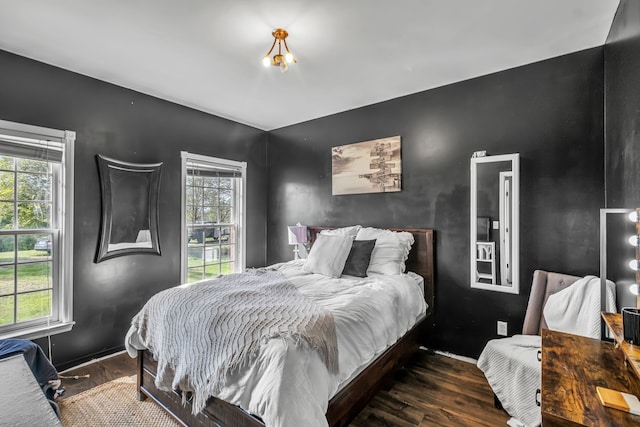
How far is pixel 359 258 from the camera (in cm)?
300

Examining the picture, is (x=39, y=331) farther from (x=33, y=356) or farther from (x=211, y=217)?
(x=211, y=217)

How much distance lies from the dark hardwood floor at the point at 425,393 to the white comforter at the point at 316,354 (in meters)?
0.43

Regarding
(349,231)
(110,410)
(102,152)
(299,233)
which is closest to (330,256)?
(349,231)

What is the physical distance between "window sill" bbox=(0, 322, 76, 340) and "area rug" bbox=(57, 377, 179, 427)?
2.14 ft

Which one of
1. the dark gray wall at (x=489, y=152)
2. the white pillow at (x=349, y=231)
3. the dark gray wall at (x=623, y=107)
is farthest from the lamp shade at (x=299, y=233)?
the dark gray wall at (x=623, y=107)

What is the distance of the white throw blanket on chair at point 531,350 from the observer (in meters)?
1.91

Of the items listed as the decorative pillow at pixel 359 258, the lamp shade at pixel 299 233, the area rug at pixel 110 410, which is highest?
the lamp shade at pixel 299 233

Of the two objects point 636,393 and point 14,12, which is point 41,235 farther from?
point 636,393

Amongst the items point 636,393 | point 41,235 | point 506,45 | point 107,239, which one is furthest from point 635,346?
point 41,235

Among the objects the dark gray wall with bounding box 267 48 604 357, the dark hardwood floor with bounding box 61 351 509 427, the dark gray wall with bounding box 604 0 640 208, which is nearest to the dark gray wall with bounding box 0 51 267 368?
the dark hardwood floor with bounding box 61 351 509 427

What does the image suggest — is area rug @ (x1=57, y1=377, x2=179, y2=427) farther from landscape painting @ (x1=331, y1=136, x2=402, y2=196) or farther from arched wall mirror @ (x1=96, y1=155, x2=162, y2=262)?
landscape painting @ (x1=331, y1=136, x2=402, y2=196)

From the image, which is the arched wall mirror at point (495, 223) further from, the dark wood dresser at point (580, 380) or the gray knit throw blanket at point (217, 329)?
the gray knit throw blanket at point (217, 329)

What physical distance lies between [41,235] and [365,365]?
115 inches

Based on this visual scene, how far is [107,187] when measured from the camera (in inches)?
117
